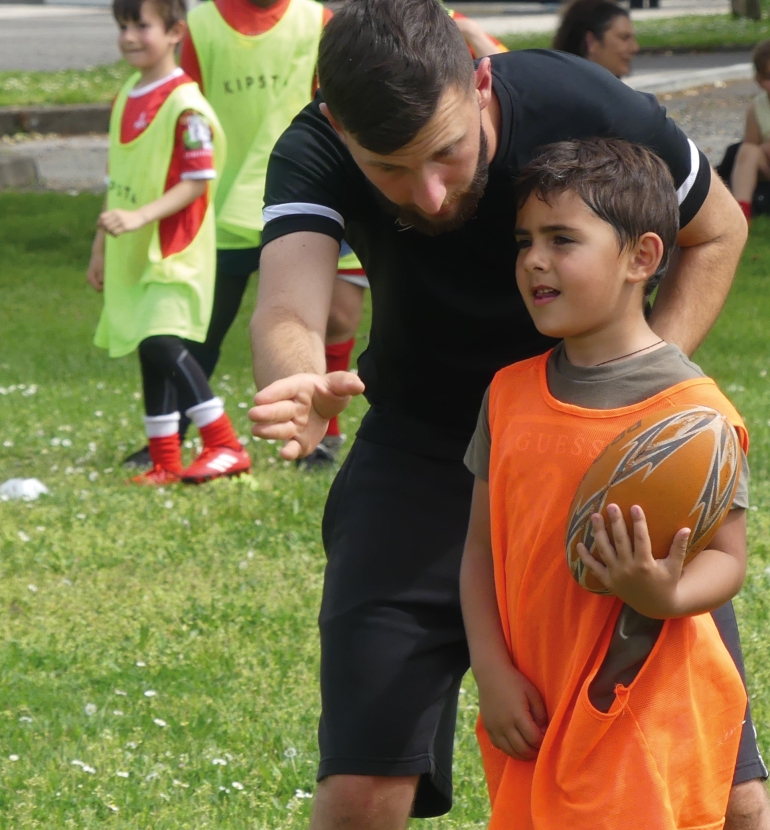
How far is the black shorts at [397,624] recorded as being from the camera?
289cm

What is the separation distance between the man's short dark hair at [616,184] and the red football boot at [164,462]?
400 centimetres

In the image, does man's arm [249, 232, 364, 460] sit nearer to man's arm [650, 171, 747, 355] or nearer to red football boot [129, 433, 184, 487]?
man's arm [650, 171, 747, 355]

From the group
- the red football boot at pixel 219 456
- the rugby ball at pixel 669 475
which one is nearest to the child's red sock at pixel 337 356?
the red football boot at pixel 219 456

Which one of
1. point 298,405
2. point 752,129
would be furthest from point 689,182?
point 752,129

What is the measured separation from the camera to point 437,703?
2994mm

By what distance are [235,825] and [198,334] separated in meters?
3.18

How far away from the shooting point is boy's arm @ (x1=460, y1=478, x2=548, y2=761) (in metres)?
2.63

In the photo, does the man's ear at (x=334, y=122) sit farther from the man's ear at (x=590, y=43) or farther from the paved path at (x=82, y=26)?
the paved path at (x=82, y=26)

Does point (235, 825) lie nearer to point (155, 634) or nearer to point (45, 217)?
point (155, 634)

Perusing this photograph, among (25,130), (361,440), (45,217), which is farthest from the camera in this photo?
(25,130)

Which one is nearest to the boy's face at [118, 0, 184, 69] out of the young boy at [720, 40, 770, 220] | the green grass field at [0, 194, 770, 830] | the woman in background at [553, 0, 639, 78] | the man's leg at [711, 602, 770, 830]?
the green grass field at [0, 194, 770, 830]

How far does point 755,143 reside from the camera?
11758 millimetres

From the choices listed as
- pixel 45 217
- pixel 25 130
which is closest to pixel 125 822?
pixel 45 217

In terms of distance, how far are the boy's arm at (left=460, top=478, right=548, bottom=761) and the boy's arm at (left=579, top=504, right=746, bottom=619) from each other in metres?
0.31
